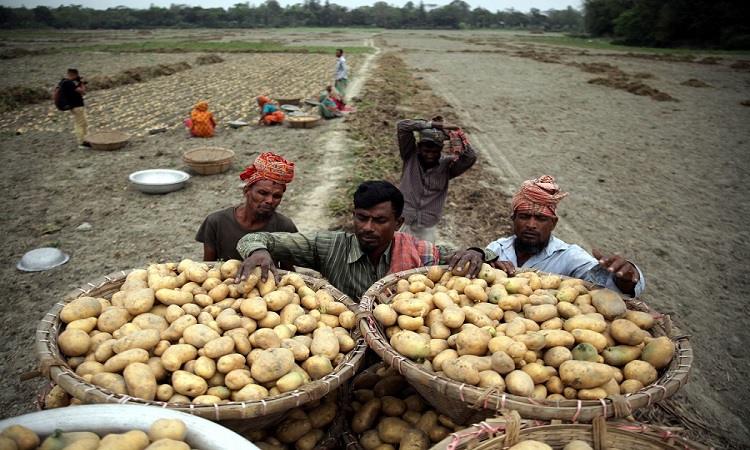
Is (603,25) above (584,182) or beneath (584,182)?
above

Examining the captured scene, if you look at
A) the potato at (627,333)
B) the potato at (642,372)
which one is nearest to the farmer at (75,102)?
the potato at (627,333)

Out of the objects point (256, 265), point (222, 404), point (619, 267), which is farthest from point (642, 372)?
point (256, 265)

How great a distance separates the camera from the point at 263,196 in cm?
366

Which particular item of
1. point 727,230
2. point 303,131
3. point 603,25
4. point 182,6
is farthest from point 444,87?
point 182,6

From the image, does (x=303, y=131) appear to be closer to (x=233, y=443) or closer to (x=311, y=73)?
(x=233, y=443)

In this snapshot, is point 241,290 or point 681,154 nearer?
point 241,290

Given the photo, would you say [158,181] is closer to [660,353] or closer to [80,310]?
[80,310]

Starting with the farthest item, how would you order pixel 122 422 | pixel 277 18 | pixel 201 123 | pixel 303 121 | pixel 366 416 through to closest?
1. pixel 277 18
2. pixel 303 121
3. pixel 201 123
4. pixel 366 416
5. pixel 122 422

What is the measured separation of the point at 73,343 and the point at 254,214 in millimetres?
1710

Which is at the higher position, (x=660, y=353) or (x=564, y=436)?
(x=660, y=353)

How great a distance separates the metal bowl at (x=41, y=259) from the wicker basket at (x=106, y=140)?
220 inches

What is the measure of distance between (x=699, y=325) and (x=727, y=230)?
10.9ft

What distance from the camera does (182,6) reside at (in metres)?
119

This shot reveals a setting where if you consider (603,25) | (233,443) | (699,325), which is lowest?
(699,325)
